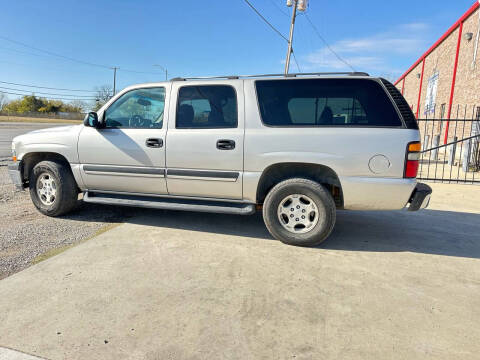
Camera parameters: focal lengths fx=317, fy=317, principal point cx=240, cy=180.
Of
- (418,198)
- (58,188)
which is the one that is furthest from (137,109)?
(418,198)

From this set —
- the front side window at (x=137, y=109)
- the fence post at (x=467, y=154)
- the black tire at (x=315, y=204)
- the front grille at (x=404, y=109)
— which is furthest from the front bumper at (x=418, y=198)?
the fence post at (x=467, y=154)

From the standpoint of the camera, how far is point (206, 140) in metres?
3.87

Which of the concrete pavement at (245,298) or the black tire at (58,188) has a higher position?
the black tire at (58,188)

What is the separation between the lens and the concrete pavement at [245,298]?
2096 millimetres

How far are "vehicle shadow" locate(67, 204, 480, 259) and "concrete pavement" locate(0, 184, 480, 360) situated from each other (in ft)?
0.12

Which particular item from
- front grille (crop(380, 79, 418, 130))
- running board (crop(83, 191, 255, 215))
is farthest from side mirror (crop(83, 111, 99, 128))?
front grille (crop(380, 79, 418, 130))

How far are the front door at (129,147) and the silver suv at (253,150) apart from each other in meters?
0.01

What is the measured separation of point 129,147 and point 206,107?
1.15m

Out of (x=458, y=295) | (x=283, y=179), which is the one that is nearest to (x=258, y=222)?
(x=283, y=179)

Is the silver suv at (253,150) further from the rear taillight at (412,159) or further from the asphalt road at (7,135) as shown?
the asphalt road at (7,135)

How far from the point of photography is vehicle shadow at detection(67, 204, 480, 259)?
153 inches

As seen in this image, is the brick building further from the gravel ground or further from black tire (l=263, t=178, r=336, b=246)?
the gravel ground

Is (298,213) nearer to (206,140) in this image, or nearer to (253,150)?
(253,150)

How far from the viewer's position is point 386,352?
2059mm
